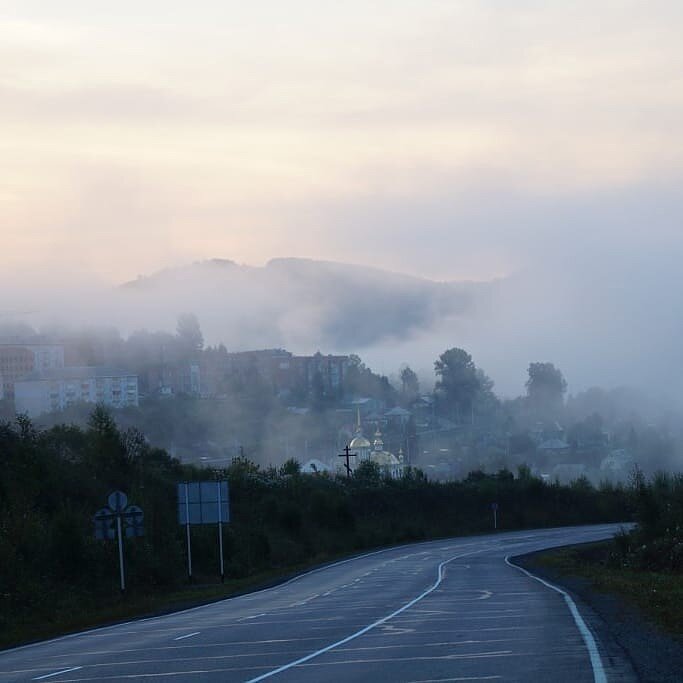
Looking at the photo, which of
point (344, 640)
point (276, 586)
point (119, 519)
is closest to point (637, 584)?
point (344, 640)

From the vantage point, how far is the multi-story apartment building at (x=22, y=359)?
130 m

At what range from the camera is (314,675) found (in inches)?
605

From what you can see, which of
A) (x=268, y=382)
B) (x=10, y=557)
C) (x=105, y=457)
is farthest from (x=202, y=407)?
(x=10, y=557)

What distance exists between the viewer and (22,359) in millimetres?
138625

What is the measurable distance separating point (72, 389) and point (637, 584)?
10615cm

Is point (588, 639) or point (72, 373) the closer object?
point (588, 639)

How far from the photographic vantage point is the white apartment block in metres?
122

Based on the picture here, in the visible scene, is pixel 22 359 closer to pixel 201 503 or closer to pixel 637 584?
pixel 201 503

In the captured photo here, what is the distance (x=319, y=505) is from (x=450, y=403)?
11726cm

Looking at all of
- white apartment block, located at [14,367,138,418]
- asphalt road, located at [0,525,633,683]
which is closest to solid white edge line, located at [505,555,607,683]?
asphalt road, located at [0,525,633,683]

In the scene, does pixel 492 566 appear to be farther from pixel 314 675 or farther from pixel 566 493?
pixel 566 493

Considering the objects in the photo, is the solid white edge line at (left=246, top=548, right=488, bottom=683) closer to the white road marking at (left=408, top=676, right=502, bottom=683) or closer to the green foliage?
the white road marking at (left=408, top=676, right=502, bottom=683)

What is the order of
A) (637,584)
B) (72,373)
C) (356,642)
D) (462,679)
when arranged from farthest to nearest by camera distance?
(72,373) → (637,584) → (356,642) → (462,679)

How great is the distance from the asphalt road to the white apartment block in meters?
88.0
